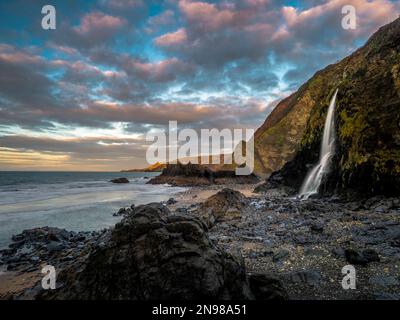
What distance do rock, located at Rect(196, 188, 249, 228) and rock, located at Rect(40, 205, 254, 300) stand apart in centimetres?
816

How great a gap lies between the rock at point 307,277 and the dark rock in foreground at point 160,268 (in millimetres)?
1280

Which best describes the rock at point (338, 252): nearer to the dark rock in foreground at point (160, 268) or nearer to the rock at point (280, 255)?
the rock at point (280, 255)

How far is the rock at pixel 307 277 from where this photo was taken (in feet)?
22.5

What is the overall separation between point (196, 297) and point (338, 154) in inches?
843

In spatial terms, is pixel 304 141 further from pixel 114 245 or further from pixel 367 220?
pixel 114 245

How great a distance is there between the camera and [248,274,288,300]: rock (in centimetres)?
586

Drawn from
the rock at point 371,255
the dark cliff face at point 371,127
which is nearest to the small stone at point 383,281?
the rock at point 371,255

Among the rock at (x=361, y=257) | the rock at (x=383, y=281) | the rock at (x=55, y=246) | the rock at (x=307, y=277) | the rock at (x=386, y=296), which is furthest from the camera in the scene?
the rock at (x=55, y=246)

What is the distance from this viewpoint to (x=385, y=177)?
54.7ft

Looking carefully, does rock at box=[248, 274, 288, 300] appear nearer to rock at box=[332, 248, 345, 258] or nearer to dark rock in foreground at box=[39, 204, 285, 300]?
dark rock in foreground at box=[39, 204, 285, 300]

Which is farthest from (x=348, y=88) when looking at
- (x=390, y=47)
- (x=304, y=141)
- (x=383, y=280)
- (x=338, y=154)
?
(x=383, y=280)

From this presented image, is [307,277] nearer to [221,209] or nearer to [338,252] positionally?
[338,252]

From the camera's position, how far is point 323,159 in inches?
1029

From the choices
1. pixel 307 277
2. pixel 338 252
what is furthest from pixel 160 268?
pixel 338 252
